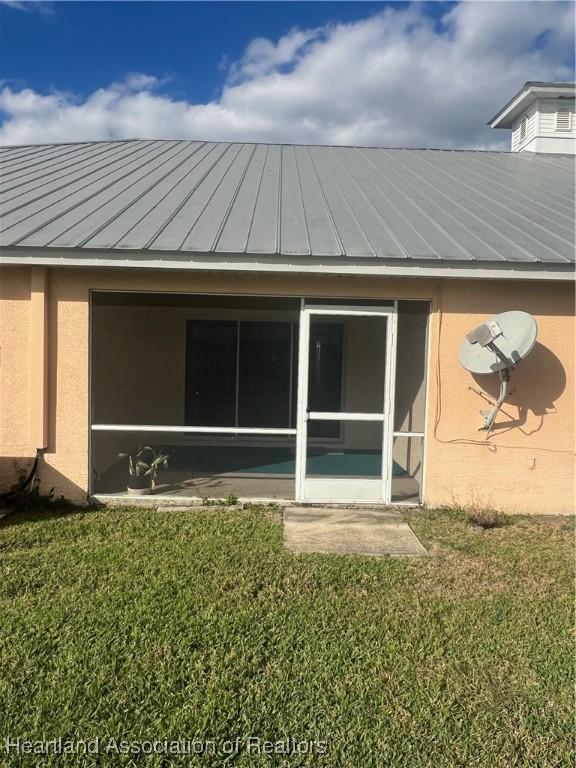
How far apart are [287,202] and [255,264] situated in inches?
93.3

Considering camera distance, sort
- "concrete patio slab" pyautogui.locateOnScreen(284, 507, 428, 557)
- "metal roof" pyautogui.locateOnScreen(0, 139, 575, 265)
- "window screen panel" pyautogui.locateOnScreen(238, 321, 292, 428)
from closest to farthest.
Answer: "concrete patio slab" pyautogui.locateOnScreen(284, 507, 428, 557), "metal roof" pyautogui.locateOnScreen(0, 139, 575, 265), "window screen panel" pyautogui.locateOnScreen(238, 321, 292, 428)

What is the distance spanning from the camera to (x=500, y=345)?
604cm

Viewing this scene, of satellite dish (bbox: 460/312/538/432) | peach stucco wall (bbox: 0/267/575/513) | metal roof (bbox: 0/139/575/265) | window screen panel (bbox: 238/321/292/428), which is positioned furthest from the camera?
window screen panel (bbox: 238/321/292/428)

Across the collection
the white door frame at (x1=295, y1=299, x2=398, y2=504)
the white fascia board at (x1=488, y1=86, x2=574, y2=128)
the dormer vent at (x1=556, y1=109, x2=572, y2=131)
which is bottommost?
the white door frame at (x1=295, y1=299, x2=398, y2=504)

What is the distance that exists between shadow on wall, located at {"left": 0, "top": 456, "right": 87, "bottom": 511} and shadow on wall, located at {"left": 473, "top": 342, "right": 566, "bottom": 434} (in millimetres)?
4961

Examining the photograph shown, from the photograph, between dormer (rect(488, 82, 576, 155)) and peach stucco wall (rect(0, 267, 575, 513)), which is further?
dormer (rect(488, 82, 576, 155))

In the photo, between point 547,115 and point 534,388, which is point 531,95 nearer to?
point 547,115

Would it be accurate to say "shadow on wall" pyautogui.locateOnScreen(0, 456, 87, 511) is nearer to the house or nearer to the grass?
the house

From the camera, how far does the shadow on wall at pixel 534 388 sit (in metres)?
6.55

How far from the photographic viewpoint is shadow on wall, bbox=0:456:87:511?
6.55 meters

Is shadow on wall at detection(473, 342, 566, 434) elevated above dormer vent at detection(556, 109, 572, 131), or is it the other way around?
dormer vent at detection(556, 109, 572, 131)

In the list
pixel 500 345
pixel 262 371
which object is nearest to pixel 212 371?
pixel 262 371

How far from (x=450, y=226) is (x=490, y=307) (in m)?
1.27

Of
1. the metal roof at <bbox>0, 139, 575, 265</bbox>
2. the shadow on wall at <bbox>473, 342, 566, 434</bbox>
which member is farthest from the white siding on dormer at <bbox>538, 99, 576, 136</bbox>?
the shadow on wall at <bbox>473, 342, 566, 434</bbox>
